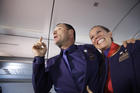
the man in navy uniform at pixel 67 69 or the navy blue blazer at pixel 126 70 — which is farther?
the man in navy uniform at pixel 67 69

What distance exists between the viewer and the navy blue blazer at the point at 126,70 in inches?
31.8

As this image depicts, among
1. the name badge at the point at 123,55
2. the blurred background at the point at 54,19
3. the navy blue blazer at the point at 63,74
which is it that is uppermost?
the blurred background at the point at 54,19

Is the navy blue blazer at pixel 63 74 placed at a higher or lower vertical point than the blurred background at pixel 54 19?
lower

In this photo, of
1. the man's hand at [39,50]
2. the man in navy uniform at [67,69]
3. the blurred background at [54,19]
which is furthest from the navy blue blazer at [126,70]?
the blurred background at [54,19]

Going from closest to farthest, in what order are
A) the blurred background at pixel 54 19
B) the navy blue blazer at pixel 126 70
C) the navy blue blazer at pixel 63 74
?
the navy blue blazer at pixel 126 70
the navy blue blazer at pixel 63 74
the blurred background at pixel 54 19

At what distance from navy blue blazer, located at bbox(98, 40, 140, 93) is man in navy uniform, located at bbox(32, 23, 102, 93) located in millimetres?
113

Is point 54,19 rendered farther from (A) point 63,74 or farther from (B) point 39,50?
(A) point 63,74

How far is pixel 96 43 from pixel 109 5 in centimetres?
45

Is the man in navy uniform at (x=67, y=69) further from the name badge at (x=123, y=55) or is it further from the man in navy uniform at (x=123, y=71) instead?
the name badge at (x=123, y=55)

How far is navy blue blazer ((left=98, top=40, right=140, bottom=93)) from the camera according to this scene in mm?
807

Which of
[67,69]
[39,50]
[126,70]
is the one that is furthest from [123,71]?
[39,50]

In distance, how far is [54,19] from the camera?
1.48m

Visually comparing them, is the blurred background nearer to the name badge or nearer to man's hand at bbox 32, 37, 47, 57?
man's hand at bbox 32, 37, 47, 57

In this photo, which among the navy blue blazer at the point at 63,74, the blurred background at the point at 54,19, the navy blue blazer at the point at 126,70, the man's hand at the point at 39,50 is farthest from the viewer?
the blurred background at the point at 54,19
